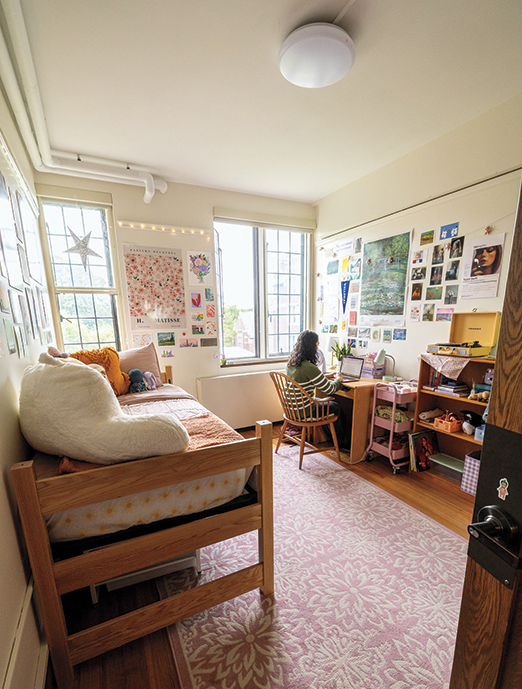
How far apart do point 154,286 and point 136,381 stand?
1034mm

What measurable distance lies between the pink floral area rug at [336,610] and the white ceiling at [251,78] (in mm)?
2640

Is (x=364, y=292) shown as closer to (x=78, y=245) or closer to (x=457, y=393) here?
(x=457, y=393)

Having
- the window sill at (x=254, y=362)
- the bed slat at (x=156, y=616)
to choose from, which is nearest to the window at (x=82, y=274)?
the window sill at (x=254, y=362)

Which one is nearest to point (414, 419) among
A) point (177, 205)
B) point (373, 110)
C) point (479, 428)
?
point (479, 428)

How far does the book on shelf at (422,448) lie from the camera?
7.85 ft

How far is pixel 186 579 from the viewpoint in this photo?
4.89 feet

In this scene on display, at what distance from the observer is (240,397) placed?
334cm

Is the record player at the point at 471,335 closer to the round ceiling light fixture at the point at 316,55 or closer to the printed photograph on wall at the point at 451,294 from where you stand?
the printed photograph on wall at the point at 451,294

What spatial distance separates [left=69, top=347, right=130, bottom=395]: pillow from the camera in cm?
230

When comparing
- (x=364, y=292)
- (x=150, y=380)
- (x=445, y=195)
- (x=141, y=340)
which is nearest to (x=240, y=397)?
(x=150, y=380)

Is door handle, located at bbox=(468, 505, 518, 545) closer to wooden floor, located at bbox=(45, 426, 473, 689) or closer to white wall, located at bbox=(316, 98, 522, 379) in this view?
wooden floor, located at bbox=(45, 426, 473, 689)

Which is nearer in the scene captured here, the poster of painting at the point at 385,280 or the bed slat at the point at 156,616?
the bed slat at the point at 156,616

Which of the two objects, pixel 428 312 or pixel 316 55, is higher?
pixel 316 55

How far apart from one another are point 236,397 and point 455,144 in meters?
2.95
